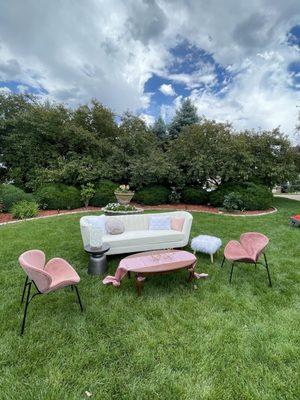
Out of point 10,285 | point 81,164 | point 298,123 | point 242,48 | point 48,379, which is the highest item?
point 242,48

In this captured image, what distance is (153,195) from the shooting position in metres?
10.9

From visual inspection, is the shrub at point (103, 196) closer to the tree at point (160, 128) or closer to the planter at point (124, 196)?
the planter at point (124, 196)

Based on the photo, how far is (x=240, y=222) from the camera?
7711 mm

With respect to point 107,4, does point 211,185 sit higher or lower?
lower

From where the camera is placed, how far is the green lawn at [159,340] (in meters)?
1.81

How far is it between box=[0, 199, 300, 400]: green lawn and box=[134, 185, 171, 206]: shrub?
23.1ft

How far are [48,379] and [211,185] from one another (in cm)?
1131

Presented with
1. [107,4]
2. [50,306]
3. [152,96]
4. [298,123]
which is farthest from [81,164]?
[298,123]

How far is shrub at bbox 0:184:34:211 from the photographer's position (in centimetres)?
833

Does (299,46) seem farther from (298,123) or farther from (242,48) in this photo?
(298,123)

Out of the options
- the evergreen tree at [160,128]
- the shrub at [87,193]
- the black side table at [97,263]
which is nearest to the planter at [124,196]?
the shrub at [87,193]

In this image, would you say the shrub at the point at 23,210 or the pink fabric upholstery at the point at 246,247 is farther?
the shrub at the point at 23,210

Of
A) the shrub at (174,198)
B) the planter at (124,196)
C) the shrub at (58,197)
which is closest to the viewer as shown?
the planter at (124,196)

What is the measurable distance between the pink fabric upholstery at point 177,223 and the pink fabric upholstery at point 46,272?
109 inches
